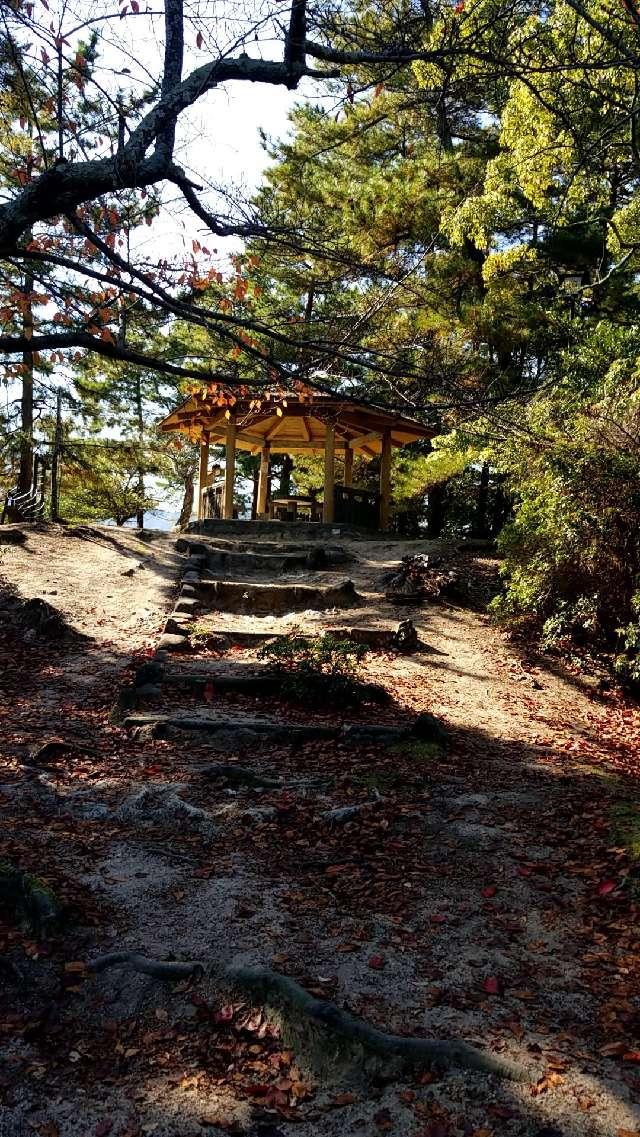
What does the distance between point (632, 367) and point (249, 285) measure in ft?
18.4

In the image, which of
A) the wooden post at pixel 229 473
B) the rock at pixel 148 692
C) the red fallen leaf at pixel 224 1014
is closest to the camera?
the red fallen leaf at pixel 224 1014

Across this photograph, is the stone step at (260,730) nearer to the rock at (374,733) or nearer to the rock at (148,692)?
the rock at (374,733)

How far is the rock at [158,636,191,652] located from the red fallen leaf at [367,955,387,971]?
5.87m

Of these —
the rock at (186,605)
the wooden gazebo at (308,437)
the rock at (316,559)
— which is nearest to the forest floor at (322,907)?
the rock at (186,605)

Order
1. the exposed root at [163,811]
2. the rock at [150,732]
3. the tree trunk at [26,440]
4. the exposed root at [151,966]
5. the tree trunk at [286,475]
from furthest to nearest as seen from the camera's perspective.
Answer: the tree trunk at [286,475] → the tree trunk at [26,440] → the rock at [150,732] → the exposed root at [163,811] → the exposed root at [151,966]

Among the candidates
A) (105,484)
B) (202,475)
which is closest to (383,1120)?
(202,475)

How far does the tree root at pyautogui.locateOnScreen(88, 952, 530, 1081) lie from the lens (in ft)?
9.34

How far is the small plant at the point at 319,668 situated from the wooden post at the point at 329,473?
10.0 metres

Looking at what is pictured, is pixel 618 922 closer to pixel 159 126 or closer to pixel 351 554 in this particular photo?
pixel 159 126

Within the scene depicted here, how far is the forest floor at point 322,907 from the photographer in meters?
2.78

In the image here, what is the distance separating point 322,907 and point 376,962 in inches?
22.9

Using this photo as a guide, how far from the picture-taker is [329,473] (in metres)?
18.2

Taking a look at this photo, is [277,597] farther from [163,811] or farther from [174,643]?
[163,811]

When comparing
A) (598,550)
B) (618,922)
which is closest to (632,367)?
(598,550)
